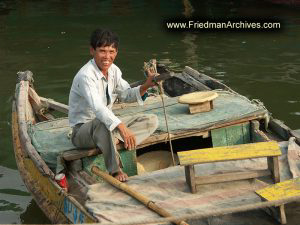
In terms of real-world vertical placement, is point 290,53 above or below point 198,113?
below

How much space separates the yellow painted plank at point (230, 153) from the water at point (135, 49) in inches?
113

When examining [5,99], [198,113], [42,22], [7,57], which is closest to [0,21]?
[42,22]

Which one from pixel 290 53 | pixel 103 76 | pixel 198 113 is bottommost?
pixel 290 53

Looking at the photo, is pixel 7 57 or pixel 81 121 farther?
pixel 7 57

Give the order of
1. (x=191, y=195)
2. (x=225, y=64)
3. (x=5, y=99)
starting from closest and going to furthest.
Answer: (x=191, y=195) < (x=5, y=99) < (x=225, y=64)

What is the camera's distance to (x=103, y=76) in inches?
218

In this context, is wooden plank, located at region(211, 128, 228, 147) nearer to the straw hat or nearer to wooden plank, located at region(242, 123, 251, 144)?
wooden plank, located at region(242, 123, 251, 144)

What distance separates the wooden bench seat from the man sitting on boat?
73cm

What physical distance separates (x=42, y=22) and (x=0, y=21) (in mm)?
1533

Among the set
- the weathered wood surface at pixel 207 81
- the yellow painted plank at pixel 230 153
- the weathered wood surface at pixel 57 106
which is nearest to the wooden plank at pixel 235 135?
the weathered wood surface at pixel 207 81

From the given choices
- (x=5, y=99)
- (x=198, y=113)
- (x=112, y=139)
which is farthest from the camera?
(x=5, y=99)

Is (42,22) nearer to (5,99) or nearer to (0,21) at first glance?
(0,21)

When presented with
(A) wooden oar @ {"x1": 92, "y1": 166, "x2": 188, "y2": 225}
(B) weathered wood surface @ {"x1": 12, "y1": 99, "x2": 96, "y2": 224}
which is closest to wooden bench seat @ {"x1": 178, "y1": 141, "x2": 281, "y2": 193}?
(A) wooden oar @ {"x1": 92, "y1": 166, "x2": 188, "y2": 225}

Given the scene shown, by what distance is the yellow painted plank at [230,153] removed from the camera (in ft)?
15.1
